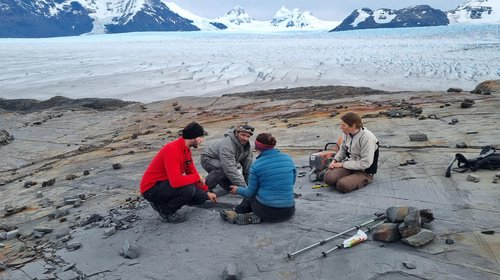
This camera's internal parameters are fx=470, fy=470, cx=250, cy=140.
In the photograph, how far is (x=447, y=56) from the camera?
39.4 m

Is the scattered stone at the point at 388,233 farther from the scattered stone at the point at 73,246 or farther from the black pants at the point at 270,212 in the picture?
the scattered stone at the point at 73,246

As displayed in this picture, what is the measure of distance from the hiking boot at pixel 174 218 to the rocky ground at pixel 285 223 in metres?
0.08

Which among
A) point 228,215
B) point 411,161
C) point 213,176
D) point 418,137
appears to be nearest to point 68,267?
point 228,215

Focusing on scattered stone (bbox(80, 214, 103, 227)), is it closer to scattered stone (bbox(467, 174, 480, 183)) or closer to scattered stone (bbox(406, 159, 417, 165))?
scattered stone (bbox(406, 159, 417, 165))

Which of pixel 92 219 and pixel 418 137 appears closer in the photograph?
pixel 92 219

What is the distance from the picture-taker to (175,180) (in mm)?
5773

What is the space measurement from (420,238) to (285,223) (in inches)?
63.4

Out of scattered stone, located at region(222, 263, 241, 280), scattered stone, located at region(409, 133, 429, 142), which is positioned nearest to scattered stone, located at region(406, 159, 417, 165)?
scattered stone, located at region(409, 133, 429, 142)

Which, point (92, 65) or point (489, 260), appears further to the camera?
point (92, 65)

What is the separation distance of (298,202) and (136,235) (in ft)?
7.17

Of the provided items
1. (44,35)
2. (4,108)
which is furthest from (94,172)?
(44,35)

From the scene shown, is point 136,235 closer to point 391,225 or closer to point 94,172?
point 391,225

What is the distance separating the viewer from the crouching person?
534cm

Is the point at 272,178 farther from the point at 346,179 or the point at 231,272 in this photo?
the point at 346,179
